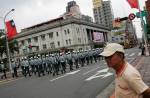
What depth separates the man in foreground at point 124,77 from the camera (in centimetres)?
345

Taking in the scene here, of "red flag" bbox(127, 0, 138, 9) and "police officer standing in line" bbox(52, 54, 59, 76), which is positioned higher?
"red flag" bbox(127, 0, 138, 9)

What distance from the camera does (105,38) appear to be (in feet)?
465

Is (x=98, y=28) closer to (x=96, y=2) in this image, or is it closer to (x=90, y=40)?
(x=90, y=40)

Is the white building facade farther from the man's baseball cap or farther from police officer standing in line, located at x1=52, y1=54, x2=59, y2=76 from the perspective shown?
the man's baseball cap

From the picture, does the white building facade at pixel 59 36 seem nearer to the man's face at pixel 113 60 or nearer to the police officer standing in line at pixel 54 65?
the police officer standing in line at pixel 54 65

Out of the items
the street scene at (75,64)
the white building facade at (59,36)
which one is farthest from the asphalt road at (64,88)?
the white building facade at (59,36)

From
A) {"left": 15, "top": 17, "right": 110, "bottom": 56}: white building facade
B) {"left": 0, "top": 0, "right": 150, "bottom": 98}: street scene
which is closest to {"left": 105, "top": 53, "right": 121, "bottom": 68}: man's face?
{"left": 0, "top": 0, "right": 150, "bottom": 98}: street scene

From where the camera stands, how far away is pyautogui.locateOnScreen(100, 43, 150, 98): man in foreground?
136 inches

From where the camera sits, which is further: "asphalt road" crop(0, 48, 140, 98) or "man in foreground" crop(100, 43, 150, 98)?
"asphalt road" crop(0, 48, 140, 98)

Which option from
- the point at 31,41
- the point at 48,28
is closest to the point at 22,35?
the point at 31,41

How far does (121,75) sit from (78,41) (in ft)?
332

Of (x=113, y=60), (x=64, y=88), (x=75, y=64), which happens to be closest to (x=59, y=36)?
(x=75, y=64)

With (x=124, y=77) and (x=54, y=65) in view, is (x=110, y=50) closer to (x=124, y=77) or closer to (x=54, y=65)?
(x=124, y=77)

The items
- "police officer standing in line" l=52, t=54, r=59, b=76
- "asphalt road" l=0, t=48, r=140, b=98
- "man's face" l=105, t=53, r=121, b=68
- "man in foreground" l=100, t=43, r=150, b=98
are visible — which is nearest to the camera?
"man in foreground" l=100, t=43, r=150, b=98
